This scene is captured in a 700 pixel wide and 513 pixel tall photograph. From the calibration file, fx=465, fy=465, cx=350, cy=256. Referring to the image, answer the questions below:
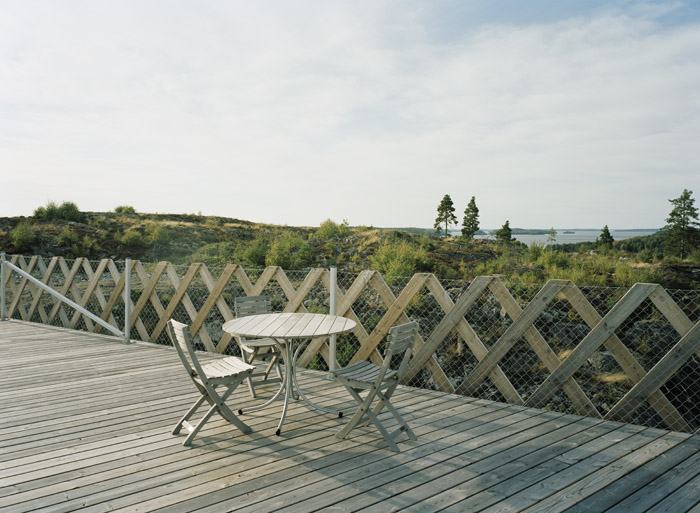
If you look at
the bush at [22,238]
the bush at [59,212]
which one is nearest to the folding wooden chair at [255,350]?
the bush at [22,238]

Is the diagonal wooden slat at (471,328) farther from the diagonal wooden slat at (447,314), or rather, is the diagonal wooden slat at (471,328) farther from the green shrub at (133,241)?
the green shrub at (133,241)

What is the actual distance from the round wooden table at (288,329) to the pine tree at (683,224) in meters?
18.3

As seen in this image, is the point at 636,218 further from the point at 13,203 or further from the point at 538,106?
the point at 13,203

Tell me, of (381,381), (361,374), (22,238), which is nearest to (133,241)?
(22,238)

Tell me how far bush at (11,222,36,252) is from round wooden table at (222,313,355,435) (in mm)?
15217

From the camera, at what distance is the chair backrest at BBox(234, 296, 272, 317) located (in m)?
4.48

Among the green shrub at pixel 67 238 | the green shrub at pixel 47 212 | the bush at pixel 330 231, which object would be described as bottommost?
the green shrub at pixel 67 238

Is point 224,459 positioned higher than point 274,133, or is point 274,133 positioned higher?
point 274,133

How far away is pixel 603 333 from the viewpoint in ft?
11.3

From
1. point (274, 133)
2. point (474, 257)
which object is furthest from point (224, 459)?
point (474, 257)

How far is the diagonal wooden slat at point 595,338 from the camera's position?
3.34 meters

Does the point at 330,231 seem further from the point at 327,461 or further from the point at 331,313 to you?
the point at 327,461

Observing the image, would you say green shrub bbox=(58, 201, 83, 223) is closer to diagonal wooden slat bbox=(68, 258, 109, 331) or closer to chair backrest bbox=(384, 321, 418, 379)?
diagonal wooden slat bbox=(68, 258, 109, 331)

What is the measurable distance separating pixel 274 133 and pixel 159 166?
270 inches
